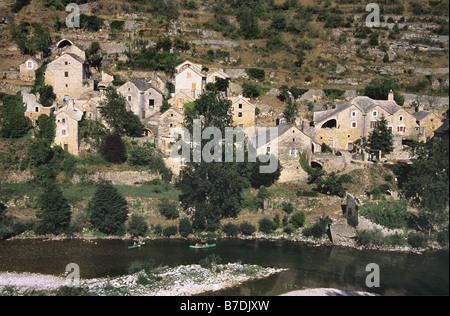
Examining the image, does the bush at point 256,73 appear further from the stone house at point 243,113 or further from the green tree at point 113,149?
the green tree at point 113,149

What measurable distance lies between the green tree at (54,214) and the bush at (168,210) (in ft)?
16.9

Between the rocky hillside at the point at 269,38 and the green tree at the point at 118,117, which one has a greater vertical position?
the rocky hillside at the point at 269,38

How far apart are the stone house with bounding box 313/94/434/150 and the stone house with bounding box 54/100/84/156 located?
15952 mm

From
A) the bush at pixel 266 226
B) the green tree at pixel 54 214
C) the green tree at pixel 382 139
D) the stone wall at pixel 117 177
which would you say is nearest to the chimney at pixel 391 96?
the green tree at pixel 382 139

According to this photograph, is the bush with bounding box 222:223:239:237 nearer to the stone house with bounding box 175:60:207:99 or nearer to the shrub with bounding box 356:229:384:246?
the shrub with bounding box 356:229:384:246

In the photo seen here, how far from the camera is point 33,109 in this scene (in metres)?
34.9

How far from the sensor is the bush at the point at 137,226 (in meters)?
28.5

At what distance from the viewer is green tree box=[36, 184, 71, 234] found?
93.2 feet

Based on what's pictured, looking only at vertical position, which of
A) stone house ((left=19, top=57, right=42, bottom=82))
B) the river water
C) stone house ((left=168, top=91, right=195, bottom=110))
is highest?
stone house ((left=19, top=57, right=42, bottom=82))

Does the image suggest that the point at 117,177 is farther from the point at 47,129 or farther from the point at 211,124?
the point at 211,124

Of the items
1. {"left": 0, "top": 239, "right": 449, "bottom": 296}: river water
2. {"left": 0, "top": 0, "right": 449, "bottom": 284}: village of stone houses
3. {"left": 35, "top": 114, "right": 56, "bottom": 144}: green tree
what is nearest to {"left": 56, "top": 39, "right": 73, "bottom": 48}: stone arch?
{"left": 0, "top": 0, "right": 449, "bottom": 284}: village of stone houses

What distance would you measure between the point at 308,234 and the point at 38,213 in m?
15.2

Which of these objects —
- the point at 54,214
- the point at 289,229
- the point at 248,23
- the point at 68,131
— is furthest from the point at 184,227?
the point at 248,23
